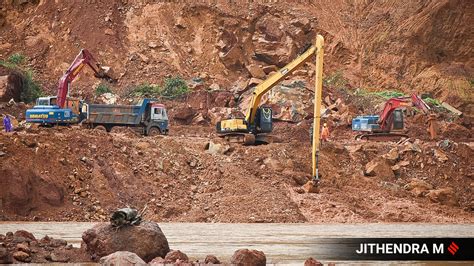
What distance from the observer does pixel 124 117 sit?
40594 mm

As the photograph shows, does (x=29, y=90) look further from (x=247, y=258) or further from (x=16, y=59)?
(x=247, y=258)

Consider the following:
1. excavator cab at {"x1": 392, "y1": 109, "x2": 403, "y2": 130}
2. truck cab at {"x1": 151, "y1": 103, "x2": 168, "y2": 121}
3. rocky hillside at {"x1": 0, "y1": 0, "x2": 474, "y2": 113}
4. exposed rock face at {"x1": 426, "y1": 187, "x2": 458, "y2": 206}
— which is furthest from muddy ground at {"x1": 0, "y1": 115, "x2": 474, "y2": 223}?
rocky hillside at {"x1": 0, "y1": 0, "x2": 474, "y2": 113}

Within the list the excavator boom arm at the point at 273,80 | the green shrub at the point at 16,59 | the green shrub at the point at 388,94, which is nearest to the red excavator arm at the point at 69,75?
the excavator boom arm at the point at 273,80

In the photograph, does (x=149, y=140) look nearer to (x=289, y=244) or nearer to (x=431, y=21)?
(x=289, y=244)

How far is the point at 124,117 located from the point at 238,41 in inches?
745

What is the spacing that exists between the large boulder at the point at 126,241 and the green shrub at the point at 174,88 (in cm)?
3627

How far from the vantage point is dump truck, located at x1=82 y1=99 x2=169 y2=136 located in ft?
132

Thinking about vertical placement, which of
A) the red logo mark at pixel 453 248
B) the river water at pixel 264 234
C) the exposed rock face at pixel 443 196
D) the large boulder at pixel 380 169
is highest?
the large boulder at pixel 380 169

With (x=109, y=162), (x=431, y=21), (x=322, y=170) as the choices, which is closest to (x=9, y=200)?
(x=109, y=162)

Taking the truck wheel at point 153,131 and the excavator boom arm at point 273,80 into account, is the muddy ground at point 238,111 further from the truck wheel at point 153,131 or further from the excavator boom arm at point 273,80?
the excavator boom arm at point 273,80

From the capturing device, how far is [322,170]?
1430 inches

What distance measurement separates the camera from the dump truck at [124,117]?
132 feet

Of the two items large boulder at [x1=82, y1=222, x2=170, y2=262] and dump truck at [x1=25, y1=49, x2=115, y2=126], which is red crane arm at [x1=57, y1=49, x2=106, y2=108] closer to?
dump truck at [x1=25, y1=49, x2=115, y2=126]

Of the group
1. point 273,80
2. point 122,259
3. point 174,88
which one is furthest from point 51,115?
point 122,259
